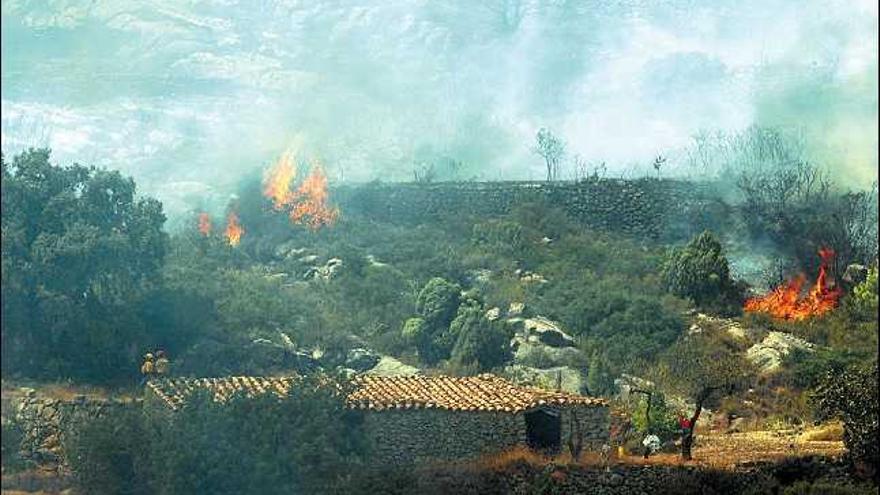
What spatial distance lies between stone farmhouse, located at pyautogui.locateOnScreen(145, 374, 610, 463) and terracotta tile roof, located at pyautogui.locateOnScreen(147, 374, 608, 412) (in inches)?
1.0

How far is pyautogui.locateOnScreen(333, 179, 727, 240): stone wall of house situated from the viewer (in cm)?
7256

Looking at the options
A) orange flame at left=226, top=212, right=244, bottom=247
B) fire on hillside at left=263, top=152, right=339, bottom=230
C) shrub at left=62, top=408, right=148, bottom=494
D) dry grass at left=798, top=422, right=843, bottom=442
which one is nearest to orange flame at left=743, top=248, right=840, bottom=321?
dry grass at left=798, top=422, right=843, bottom=442

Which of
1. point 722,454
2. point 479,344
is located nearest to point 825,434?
point 722,454

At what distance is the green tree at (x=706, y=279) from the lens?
61781 millimetres

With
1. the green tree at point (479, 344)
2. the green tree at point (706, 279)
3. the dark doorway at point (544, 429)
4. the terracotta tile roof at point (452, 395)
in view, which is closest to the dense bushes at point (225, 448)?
the terracotta tile roof at point (452, 395)

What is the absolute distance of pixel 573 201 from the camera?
242ft

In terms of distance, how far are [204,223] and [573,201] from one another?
49.4 feet

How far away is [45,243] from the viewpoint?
170 ft

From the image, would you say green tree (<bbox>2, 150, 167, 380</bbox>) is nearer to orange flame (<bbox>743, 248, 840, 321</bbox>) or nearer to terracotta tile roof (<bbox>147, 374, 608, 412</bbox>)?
terracotta tile roof (<bbox>147, 374, 608, 412</bbox>)

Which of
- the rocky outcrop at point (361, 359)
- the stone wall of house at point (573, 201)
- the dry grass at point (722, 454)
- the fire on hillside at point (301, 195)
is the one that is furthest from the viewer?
the stone wall of house at point (573, 201)

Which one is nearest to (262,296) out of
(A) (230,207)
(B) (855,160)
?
(A) (230,207)

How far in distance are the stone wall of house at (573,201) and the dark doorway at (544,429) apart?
27725 millimetres

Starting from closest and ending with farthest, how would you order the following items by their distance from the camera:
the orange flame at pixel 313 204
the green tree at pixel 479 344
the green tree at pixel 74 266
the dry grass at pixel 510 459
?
1. the dry grass at pixel 510 459
2. the green tree at pixel 74 266
3. the green tree at pixel 479 344
4. the orange flame at pixel 313 204

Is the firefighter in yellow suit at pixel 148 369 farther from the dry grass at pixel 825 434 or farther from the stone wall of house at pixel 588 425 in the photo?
the dry grass at pixel 825 434
